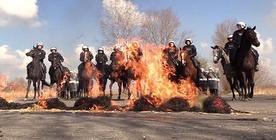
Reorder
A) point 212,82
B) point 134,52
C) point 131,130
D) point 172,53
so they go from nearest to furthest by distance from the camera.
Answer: point 131,130 → point 134,52 → point 172,53 → point 212,82

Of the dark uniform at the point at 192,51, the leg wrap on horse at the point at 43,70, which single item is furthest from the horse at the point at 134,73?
the leg wrap on horse at the point at 43,70

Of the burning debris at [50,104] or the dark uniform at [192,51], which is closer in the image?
the burning debris at [50,104]

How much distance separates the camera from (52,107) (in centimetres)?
1450

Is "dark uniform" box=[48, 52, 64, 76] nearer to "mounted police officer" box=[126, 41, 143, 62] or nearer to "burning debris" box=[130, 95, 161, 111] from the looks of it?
"mounted police officer" box=[126, 41, 143, 62]

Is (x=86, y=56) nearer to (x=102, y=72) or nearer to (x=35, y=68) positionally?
(x=102, y=72)

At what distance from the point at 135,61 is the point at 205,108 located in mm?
6082

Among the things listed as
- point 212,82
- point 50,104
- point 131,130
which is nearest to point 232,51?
point 212,82

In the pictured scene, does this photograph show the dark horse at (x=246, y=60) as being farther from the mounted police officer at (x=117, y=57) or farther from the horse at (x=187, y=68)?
the mounted police officer at (x=117, y=57)

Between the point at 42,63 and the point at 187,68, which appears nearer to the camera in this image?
the point at 187,68

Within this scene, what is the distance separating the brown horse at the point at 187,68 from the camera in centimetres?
1820

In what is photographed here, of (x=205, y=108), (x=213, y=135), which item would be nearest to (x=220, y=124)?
(x=213, y=135)

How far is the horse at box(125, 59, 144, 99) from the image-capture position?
17212 millimetres

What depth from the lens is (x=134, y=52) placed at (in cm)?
1783

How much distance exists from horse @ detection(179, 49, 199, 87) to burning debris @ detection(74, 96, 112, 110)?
516 centimetres
